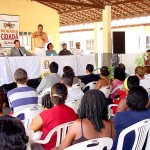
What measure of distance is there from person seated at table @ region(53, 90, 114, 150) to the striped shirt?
1.68 meters

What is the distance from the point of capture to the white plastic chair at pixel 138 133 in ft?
8.54

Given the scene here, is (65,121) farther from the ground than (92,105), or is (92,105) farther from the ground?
(92,105)

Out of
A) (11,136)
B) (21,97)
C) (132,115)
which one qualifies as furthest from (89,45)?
(11,136)

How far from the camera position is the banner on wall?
485 inches

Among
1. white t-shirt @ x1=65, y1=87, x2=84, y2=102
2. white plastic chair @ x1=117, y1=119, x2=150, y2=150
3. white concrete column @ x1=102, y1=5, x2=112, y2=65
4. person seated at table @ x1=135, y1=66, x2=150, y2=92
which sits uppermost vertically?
white concrete column @ x1=102, y1=5, x2=112, y2=65

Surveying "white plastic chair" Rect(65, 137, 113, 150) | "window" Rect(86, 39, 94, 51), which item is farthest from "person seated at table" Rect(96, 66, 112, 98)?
"window" Rect(86, 39, 94, 51)

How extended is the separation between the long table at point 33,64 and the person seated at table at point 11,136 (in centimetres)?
602

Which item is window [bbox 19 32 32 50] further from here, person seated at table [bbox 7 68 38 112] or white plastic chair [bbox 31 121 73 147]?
white plastic chair [bbox 31 121 73 147]

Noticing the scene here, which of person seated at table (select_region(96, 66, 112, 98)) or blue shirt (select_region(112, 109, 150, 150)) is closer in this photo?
blue shirt (select_region(112, 109, 150, 150))

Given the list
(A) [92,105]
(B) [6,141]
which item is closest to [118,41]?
(A) [92,105]

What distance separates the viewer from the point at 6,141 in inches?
51.1

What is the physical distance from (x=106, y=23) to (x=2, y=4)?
401 centimetres

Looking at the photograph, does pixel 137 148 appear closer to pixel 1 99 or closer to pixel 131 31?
pixel 1 99

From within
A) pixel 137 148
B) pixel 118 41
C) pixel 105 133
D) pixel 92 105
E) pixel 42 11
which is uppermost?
pixel 42 11
